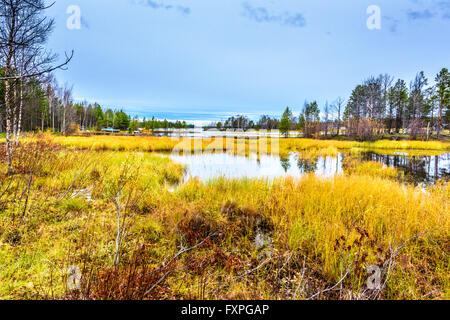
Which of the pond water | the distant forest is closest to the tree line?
the distant forest

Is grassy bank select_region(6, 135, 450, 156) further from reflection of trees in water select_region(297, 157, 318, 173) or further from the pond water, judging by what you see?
the pond water

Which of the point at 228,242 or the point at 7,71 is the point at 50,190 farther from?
the point at 228,242

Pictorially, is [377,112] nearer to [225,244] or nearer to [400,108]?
[400,108]

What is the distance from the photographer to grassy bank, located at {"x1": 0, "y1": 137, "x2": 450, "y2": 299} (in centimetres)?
204

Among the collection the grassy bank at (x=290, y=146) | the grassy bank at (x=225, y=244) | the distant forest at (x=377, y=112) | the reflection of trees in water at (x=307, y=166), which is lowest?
the grassy bank at (x=225, y=244)

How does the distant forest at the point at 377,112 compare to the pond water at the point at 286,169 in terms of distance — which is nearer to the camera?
the pond water at the point at 286,169

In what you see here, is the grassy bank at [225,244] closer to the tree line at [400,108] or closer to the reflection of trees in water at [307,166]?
the reflection of trees in water at [307,166]

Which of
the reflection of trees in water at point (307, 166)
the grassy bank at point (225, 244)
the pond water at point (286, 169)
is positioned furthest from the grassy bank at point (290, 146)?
the grassy bank at point (225, 244)

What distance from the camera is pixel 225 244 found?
332 centimetres

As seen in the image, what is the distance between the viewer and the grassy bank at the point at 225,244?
2035 mm

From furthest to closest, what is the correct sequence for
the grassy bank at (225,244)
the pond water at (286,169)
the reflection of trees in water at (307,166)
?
the reflection of trees in water at (307,166)
the pond water at (286,169)
the grassy bank at (225,244)

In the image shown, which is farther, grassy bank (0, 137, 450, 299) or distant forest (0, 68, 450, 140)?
distant forest (0, 68, 450, 140)
